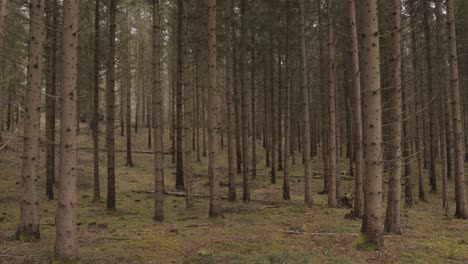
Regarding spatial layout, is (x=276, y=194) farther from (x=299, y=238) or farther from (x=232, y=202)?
(x=299, y=238)

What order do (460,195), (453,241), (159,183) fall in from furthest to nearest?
(460,195) → (159,183) → (453,241)

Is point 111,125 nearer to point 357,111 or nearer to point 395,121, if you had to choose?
point 357,111

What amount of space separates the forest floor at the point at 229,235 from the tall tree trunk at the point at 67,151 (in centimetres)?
55

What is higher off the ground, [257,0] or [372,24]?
[257,0]

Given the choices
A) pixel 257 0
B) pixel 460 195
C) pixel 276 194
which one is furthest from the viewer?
pixel 276 194

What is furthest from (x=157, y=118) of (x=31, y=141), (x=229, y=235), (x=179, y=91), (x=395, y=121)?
(x=395, y=121)

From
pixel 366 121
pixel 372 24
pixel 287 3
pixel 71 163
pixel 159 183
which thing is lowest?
pixel 159 183

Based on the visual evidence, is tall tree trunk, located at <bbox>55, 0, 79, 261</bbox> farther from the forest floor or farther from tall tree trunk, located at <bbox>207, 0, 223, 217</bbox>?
tall tree trunk, located at <bbox>207, 0, 223, 217</bbox>

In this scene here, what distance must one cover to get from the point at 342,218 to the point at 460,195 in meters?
4.32

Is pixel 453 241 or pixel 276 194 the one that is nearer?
pixel 453 241

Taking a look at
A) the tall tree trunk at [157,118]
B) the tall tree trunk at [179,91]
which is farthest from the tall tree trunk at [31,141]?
the tall tree trunk at [179,91]

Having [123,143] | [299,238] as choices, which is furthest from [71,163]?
[123,143]

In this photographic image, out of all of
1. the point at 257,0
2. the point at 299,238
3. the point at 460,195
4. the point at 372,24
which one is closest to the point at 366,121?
the point at 372,24

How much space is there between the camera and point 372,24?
7973 mm
